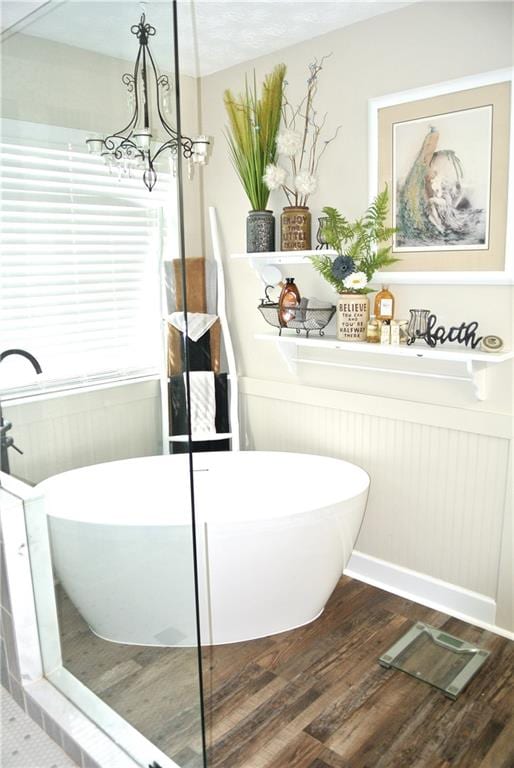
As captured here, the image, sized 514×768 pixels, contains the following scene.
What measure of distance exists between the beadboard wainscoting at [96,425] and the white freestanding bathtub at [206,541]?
5 centimetres

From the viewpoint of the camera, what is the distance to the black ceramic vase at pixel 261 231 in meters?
2.97

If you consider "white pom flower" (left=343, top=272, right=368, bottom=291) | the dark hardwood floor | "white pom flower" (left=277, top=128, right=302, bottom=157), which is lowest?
the dark hardwood floor

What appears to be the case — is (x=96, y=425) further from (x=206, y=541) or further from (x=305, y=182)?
(x=305, y=182)

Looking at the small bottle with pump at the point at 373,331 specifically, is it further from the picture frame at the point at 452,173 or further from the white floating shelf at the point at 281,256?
the white floating shelf at the point at 281,256

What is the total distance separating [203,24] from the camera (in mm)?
2598

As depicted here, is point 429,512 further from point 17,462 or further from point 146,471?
point 17,462

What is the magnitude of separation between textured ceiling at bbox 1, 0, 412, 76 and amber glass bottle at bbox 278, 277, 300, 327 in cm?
106

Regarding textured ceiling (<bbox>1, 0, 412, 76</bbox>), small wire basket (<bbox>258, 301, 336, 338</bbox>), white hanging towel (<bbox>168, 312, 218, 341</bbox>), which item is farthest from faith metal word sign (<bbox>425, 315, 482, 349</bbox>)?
textured ceiling (<bbox>1, 0, 412, 76</bbox>)

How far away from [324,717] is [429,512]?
97 cm

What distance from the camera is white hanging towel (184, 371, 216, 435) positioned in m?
3.21

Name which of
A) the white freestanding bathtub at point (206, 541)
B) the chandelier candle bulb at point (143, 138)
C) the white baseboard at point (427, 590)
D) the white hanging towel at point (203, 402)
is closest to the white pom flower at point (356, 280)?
the white freestanding bathtub at point (206, 541)

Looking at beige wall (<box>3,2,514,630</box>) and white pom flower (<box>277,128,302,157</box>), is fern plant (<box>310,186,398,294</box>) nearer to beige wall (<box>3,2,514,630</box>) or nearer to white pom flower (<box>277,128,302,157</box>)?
beige wall (<box>3,2,514,630</box>)

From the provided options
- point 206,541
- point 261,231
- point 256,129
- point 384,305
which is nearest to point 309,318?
point 384,305

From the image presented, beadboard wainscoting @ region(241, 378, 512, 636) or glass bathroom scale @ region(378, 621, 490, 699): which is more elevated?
beadboard wainscoting @ region(241, 378, 512, 636)
